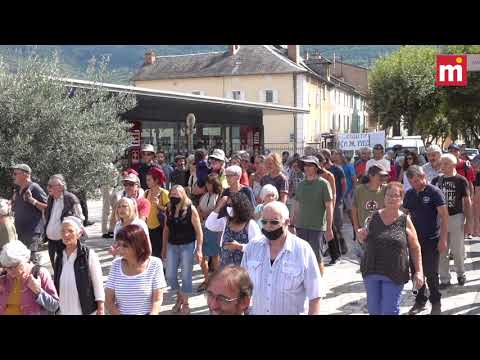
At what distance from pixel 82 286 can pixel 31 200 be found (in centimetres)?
326

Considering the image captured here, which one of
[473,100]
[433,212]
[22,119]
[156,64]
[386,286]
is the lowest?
[386,286]

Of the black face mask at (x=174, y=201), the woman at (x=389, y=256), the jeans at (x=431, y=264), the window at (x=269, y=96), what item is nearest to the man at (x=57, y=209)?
the black face mask at (x=174, y=201)

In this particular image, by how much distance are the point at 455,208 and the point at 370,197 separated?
1.26 metres

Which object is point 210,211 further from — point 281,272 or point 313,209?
point 281,272

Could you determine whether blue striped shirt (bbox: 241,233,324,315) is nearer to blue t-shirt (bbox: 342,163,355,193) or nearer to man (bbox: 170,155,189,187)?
blue t-shirt (bbox: 342,163,355,193)

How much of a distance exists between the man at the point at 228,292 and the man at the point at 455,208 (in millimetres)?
5492

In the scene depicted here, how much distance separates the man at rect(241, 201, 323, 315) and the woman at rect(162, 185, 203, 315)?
2.83m

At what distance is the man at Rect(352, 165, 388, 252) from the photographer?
755 cm

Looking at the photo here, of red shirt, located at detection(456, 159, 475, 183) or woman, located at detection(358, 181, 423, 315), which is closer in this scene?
woman, located at detection(358, 181, 423, 315)

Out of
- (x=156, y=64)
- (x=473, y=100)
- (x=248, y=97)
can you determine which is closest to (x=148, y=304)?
(x=473, y=100)

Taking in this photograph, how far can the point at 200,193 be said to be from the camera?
9.67 m

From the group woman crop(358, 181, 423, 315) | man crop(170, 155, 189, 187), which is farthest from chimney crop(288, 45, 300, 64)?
woman crop(358, 181, 423, 315)

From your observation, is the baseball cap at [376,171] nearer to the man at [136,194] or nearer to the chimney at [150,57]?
the man at [136,194]
